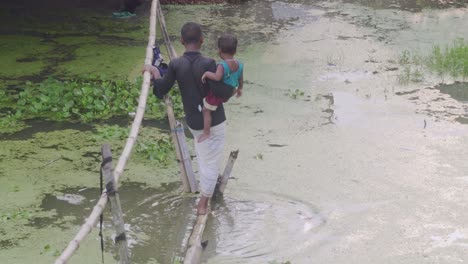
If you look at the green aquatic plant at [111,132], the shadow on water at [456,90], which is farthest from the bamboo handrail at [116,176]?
the shadow on water at [456,90]

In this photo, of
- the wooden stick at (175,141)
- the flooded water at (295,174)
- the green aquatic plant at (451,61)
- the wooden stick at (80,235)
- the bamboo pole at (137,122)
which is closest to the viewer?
the wooden stick at (80,235)

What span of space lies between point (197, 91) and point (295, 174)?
50.6 inches

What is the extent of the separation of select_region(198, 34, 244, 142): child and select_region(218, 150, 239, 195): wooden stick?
0.48 m

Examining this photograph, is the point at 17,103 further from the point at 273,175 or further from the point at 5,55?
the point at 273,175

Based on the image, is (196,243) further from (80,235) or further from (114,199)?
(80,235)

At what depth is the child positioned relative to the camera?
12.1 feet

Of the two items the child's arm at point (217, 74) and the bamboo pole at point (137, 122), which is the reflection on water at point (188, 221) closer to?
the bamboo pole at point (137, 122)

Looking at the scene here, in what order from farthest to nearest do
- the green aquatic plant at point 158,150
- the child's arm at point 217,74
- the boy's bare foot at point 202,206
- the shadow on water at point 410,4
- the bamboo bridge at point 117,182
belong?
1. the shadow on water at point 410,4
2. the green aquatic plant at point 158,150
3. the boy's bare foot at point 202,206
4. the child's arm at point 217,74
5. the bamboo bridge at point 117,182

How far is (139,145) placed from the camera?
5.18m

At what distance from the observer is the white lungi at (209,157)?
3975 mm

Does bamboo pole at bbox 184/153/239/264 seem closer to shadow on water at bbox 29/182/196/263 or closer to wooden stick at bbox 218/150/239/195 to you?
wooden stick at bbox 218/150/239/195

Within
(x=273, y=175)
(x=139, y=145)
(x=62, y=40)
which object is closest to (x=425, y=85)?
(x=273, y=175)

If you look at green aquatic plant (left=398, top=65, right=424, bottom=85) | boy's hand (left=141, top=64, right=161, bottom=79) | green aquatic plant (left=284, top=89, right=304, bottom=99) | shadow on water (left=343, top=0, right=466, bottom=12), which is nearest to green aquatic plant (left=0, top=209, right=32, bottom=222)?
boy's hand (left=141, top=64, right=161, bottom=79)

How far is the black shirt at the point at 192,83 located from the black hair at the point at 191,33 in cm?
8
